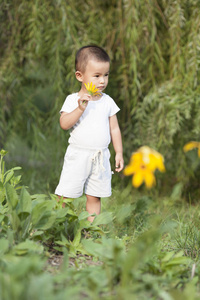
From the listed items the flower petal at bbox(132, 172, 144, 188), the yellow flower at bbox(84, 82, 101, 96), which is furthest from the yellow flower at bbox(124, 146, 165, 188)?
the yellow flower at bbox(84, 82, 101, 96)

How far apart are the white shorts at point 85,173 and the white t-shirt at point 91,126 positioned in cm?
4

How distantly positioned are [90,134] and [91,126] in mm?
51

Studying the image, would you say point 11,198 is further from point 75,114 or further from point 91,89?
point 91,89

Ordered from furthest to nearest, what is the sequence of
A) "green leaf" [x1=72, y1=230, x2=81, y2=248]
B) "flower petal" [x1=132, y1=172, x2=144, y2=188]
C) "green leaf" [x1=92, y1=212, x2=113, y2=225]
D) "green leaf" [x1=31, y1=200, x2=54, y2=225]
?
"green leaf" [x1=92, y1=212, x2=113, y2=225]
"green leaf" [x1=72, y1=230, x2=81, y2=248]
"green leaf" [x1=31, y1=200, x2=54, y2=225]
"flower petal" [x1=132, y1=172, x2=144, y2=188]

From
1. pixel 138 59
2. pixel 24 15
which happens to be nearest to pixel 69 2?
pixel 24 15

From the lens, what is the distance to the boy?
8.18 feet

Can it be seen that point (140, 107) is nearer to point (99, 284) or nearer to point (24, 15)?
point (24, 15)

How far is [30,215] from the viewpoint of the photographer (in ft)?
6.40

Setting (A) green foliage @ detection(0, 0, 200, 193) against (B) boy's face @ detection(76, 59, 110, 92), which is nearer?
(B) boy's face @ detection(76, 59, 110, 92)

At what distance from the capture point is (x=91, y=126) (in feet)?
8.29

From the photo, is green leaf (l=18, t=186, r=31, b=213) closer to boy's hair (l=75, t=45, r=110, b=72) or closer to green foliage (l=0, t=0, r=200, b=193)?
boy's hair (l=75, t=45, r=110, b=72)

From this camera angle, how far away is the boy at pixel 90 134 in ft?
8.18

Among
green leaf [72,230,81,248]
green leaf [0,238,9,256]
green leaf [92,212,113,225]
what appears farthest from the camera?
green leaf [92,212,113,225]

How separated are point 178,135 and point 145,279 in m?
2.25
